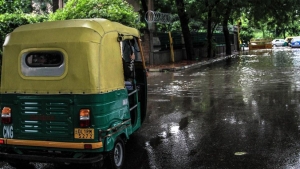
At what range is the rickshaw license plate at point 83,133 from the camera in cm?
447

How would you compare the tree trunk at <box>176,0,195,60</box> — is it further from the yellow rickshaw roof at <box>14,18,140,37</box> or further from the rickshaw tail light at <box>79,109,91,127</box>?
the rickshaw tail light at <box>79,109,91,127</box>

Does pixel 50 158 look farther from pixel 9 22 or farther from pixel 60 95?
pixel 9 22

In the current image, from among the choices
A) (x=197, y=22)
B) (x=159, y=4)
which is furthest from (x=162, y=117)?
(x=197, y=22)

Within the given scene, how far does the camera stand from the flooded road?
562 centimetres

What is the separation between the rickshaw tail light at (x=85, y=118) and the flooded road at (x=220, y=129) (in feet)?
4.30

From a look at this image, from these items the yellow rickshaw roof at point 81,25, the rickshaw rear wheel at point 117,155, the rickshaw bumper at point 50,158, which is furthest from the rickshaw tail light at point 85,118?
the yellow rickshaw roof at point 81,25

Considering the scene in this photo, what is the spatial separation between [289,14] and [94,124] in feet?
109

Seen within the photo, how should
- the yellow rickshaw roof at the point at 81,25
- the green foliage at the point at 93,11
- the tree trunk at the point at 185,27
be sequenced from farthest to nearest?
the tree trunk at the point at 185,27
the green foliage at the point at 93,11
the yellow rickshaw roof at the point at 81,25

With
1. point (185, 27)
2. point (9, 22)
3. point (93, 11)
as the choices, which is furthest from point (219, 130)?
point (185, 27)

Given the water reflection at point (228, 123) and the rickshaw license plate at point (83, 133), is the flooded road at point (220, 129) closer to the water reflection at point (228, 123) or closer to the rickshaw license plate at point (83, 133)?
the water reflection at point (228, 123)

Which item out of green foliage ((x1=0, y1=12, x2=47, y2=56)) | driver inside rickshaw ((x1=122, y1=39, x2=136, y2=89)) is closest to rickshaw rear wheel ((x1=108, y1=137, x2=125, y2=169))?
driver inside rickshaw ((x1=122, y1=39, x2=136, y2=89))

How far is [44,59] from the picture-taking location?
187 inches

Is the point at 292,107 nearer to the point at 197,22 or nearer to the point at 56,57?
the point at 56,57

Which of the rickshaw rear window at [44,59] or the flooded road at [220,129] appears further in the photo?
the flooded road at [220,129]
